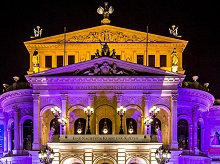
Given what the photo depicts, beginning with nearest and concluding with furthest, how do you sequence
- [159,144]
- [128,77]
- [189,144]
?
[159,144]
[128,77]
[189,144]

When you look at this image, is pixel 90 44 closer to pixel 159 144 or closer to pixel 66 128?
pixel 66 128

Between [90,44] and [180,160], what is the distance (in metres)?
16.7

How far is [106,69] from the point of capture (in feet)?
268

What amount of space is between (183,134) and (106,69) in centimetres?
1289

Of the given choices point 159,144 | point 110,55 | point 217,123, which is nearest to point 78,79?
point 110,55

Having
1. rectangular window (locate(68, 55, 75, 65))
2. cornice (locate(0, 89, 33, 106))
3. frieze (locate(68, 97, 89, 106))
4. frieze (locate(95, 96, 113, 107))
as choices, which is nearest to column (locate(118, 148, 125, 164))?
frieze (locate(95, 96, 113, 107))

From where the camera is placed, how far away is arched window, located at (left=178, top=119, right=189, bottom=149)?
87188mm

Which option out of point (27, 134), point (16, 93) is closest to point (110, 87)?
point (16, 93)

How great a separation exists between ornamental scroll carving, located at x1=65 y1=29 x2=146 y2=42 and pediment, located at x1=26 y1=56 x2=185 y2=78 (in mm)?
6864

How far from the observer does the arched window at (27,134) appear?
8806 cm

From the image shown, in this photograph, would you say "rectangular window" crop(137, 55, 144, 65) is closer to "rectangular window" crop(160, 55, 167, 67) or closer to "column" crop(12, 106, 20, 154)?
"rectangular window" crop(160, 55, 167, 67)

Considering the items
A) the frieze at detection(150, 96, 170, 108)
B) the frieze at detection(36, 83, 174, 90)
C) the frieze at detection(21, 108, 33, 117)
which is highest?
the frieze at detection(36, 83, 174, 90)

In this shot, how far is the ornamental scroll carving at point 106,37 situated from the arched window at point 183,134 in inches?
411

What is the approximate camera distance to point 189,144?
86.8 m
